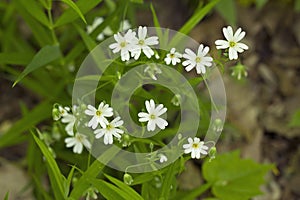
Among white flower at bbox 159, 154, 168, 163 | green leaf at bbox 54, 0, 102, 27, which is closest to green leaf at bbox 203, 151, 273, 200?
white flower at bbox 159, 154, 168, 163

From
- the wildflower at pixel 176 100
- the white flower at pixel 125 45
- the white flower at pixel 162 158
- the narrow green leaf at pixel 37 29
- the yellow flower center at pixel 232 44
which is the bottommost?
the white flower at pixel 162 158

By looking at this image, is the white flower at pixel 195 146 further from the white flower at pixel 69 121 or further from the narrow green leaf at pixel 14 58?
the narrow green leaf at pixel 14 58

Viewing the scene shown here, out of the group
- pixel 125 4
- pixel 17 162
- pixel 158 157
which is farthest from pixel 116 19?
pixel 17 162

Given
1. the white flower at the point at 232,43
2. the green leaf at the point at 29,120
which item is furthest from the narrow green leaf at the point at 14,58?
the white flower at the point at 232,43

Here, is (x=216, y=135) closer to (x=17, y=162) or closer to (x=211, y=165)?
(x=211, y=165)

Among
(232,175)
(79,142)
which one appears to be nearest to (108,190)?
(79,142)

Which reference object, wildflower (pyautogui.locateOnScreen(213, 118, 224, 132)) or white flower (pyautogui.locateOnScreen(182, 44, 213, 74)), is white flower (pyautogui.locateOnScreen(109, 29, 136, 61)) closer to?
white flower (pyautogui.locateOnScreen(182, 44, 213, 74))

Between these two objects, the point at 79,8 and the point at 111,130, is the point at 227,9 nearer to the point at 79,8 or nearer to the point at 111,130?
the point at 79,8
